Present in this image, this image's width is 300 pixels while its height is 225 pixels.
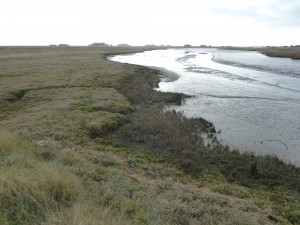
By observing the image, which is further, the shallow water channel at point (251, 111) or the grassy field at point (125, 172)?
the shallow water channel at point (251, 111)

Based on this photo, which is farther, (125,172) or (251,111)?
(251,111)

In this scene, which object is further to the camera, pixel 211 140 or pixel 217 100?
pixel 217 100

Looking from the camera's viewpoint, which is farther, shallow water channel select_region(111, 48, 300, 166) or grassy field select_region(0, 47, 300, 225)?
shallow water channel select_region(111, 48, 300, 166)

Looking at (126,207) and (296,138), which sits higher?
(126,207)

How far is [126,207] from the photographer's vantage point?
718 centimetres

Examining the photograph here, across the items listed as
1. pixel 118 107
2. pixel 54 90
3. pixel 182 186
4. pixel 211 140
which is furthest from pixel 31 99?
pixel 182 186

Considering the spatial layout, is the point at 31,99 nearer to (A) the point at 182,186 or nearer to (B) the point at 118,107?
(B) the point at 118,107

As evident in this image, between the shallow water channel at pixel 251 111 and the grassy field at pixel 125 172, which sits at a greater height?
the grassy field at pixel 125 172

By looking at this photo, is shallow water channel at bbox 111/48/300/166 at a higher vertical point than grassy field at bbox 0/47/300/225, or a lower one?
lower

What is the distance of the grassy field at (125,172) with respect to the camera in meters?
6.61

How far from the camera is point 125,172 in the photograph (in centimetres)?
1095

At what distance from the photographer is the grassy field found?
661cm

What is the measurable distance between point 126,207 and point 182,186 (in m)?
3.31

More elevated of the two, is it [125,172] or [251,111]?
[125,172]
